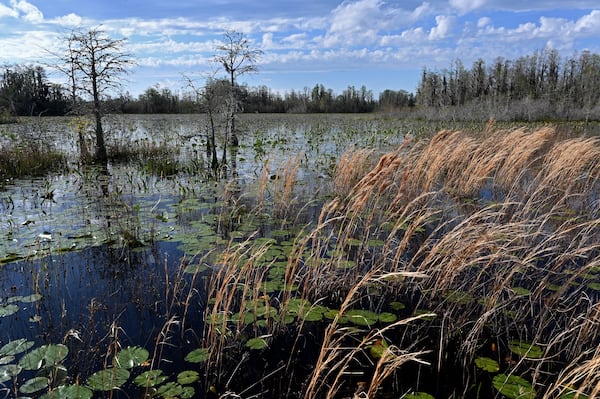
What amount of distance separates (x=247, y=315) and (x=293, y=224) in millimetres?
2955

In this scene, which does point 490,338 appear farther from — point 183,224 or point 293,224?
point 183,224

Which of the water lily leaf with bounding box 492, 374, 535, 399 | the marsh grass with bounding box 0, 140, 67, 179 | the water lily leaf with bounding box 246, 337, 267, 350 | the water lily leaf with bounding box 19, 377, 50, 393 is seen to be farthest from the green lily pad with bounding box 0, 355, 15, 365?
the marsh grass with bounding box 0, 140, 67, 179

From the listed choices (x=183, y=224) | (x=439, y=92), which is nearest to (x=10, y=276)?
(x=183, y=224)

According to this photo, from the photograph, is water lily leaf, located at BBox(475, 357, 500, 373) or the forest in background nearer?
water lily leaf, located at BBox(475, 357, 500, 373)

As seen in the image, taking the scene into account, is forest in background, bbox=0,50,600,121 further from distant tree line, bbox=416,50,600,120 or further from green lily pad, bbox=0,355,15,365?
green lily pad, bbox=0,355,15,365

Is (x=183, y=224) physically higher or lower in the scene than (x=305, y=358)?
higher

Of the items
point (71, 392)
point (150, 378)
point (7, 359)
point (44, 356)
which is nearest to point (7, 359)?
point (7, 359)

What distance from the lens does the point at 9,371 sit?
2.87 m

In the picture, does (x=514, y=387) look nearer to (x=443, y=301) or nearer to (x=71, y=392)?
(x=443, y=301)

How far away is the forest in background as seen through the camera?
109 ft

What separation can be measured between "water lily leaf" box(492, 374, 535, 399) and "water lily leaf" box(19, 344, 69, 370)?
130 inches

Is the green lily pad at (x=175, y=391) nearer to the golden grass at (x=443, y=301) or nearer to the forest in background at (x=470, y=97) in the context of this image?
the golden grass at (x=443, y=301)

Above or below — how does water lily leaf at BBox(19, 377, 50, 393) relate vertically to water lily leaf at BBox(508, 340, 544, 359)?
above

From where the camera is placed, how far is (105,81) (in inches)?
477
